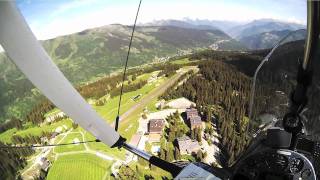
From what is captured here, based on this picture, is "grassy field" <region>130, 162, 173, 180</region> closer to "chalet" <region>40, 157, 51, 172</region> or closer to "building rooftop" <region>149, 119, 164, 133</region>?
Answer: "building rooftop" <region>149, 119, 164, 133</region>

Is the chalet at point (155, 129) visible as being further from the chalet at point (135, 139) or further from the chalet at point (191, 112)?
the chalet at point (191, 112)

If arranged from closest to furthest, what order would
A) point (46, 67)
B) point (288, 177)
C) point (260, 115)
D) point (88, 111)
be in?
point (288, 177)
point (46, 67)
point (88, 111)
point (260, 115)

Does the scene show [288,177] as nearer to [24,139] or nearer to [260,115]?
[260,115]

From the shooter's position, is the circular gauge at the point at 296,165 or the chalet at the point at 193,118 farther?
the chalet at the point at 193,118

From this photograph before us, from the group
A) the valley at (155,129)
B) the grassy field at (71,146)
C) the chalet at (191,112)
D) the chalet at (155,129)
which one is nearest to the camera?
the valley at (155,129)

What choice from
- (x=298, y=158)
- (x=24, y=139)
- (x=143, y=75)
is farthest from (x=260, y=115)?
(x=143, y=75)

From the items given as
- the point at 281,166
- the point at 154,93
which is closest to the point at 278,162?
the point at 281,166

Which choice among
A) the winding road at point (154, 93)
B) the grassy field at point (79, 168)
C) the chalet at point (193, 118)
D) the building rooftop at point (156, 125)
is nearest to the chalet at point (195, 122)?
the chalet at point (193, 118)
